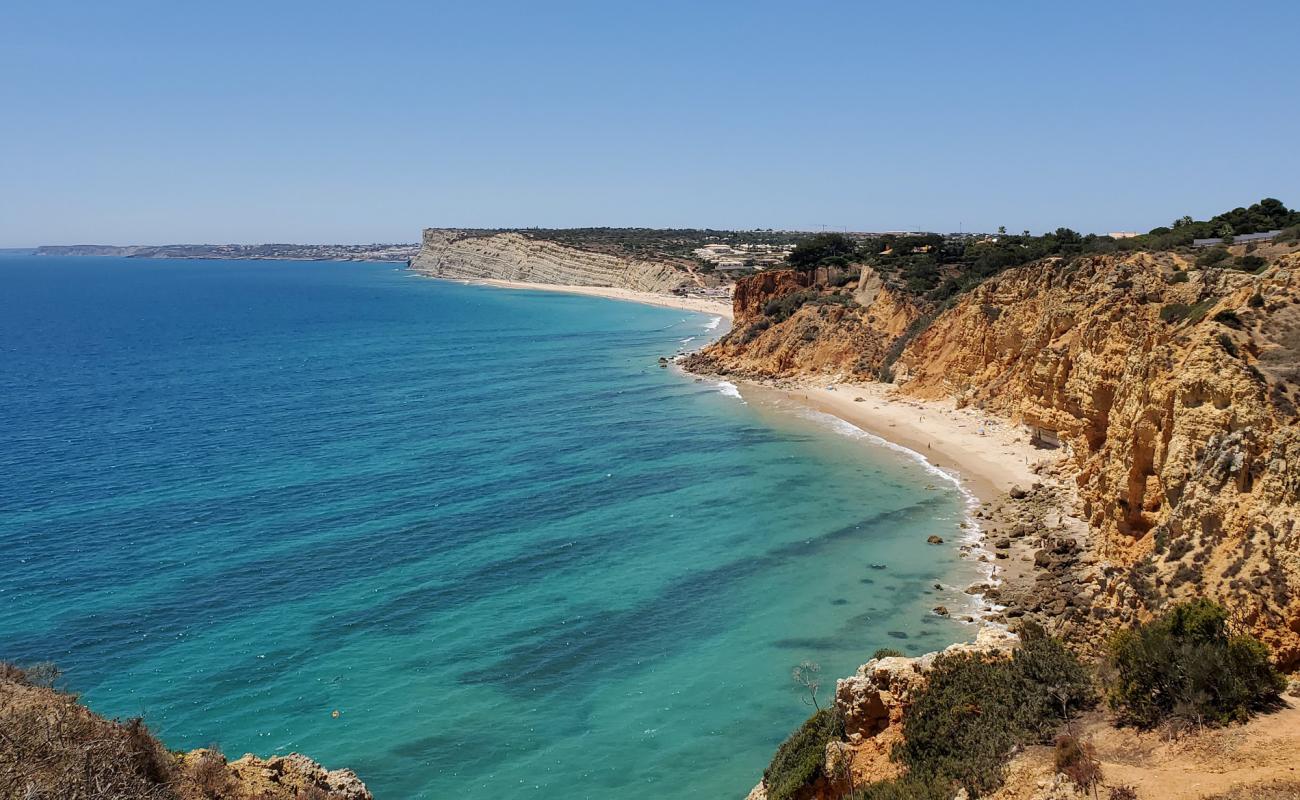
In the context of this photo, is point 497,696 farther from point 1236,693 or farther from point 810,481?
point 810,481

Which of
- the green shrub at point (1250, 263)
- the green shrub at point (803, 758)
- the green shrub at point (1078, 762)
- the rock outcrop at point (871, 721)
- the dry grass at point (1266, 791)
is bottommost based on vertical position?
the green shrub at point (803, 758)

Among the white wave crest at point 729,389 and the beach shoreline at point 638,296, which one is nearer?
the white wave crest at point 729,389

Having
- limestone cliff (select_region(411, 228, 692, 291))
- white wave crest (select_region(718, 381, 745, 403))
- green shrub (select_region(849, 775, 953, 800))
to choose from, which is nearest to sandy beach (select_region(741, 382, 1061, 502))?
white wave crest (select_region(718, 381, 745, 403))

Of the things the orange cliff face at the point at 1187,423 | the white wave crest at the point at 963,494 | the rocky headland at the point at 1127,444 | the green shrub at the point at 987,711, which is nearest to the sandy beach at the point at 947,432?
the white wave crest at the point at 963,494

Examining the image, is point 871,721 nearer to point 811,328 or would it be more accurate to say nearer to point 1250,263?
point 1250,263

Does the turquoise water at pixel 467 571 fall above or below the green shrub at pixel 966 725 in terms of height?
below

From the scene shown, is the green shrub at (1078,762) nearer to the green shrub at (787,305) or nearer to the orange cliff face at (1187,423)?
the orange cliff face at (1187,423)

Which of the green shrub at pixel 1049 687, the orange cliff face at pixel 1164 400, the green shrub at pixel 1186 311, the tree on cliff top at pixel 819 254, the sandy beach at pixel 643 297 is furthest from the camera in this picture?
the sandy beach at pixel 643 297
